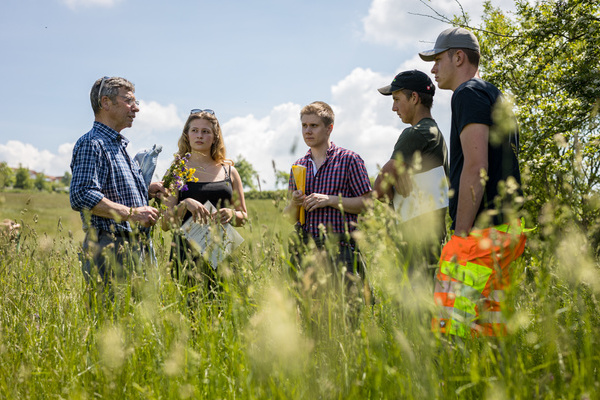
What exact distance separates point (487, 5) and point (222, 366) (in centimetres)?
1562

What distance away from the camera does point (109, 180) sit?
3414 mm

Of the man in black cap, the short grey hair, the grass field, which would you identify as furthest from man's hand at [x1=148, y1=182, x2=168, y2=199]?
the man in black cap

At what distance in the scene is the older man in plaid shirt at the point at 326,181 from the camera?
3.76 meters

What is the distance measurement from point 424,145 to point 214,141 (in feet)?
6.70

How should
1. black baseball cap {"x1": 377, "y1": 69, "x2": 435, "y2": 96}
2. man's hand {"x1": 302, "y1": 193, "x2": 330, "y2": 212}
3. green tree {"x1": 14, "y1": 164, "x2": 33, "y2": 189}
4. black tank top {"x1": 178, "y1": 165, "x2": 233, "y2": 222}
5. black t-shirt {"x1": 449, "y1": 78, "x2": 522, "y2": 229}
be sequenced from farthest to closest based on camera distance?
green tree {"x1": 14, "y1": 164, "x2": 33, "y2": 189}
black tank top {"x1": 178, "y1": 165, "x2": 233, "y2": 222}
man's hand {"x1": 302, "y1": 193, "x2": 330, "y2": 212}
black baseball cap {"x1": 377, "y1": 69, "x2": 435, "y2": 96}
black t-shirt {"x1": 449, "y1": 78, "x2": 522, "y2": 229}

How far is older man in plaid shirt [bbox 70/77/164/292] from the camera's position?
3.20 meters

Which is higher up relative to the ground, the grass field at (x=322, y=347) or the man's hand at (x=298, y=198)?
the man's hand at (x=298, y=198)

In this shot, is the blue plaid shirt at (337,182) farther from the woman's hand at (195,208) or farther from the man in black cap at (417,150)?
the woman's hand at (195,208)

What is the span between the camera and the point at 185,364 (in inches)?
75.6

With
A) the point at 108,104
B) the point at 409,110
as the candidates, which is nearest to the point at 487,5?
the point at 409,110

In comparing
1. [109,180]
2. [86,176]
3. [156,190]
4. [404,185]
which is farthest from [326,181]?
[86,176]

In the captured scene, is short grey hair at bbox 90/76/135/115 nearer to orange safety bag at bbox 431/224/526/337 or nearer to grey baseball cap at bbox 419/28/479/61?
grey baseball cap at bbox 419/28/479/61

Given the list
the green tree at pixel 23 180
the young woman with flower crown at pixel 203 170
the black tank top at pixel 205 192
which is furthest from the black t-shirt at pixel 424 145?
the green tree at pixel 23 180

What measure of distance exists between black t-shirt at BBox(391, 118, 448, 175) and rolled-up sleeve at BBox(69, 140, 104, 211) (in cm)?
205
